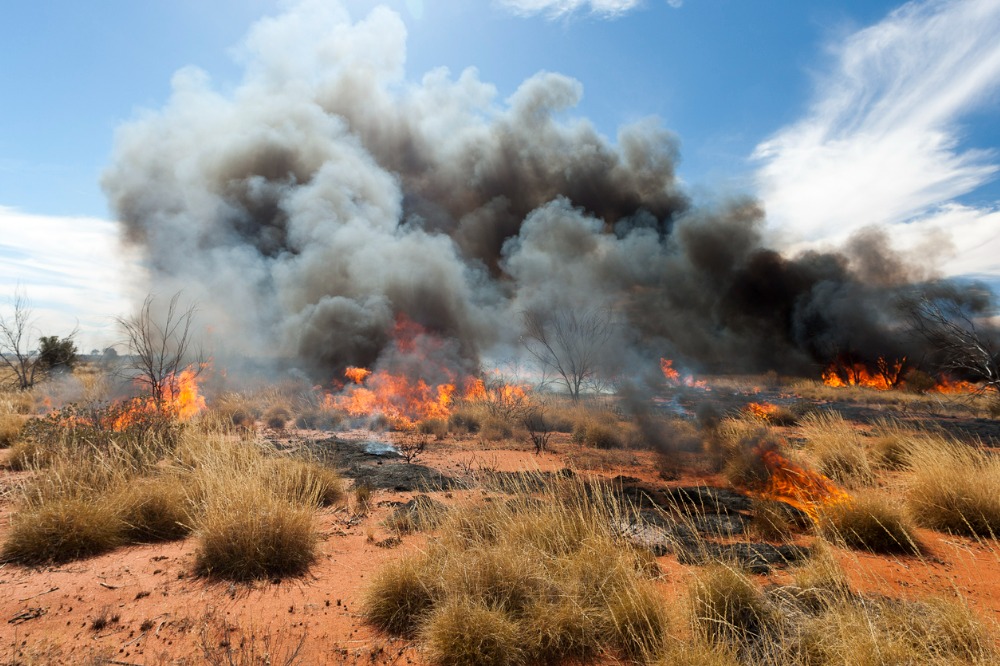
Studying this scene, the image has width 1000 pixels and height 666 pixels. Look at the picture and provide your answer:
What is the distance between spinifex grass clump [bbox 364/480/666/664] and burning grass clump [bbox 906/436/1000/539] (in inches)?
186

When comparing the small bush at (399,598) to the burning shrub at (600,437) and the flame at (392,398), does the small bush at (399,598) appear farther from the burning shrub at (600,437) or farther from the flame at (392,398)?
the flame at (392,398)

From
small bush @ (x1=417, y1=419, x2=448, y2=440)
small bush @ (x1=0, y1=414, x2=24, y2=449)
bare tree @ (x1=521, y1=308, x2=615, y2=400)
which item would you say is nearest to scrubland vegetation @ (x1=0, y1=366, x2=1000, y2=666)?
small bush @ (x1=0, y1=414, x2=24, y2=449)

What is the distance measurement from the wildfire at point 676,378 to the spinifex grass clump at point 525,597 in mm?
33050

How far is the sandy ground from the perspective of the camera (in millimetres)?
3660

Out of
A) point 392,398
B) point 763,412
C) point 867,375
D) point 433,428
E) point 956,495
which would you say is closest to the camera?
point 956,495

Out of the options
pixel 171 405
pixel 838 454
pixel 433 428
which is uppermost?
pixel 171 405

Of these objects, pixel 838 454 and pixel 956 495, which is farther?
pixel 838 454

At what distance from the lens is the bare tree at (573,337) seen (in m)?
29.0

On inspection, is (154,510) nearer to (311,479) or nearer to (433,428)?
(311,479)

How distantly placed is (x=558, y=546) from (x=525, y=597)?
95 cm

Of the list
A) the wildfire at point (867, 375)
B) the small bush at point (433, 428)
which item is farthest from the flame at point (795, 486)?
the wildfire at point (867, 375)

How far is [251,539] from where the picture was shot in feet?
16.8

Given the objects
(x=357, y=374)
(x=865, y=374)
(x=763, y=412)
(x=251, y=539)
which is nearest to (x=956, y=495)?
(x=251, y=539)

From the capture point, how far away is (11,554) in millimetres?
5090
